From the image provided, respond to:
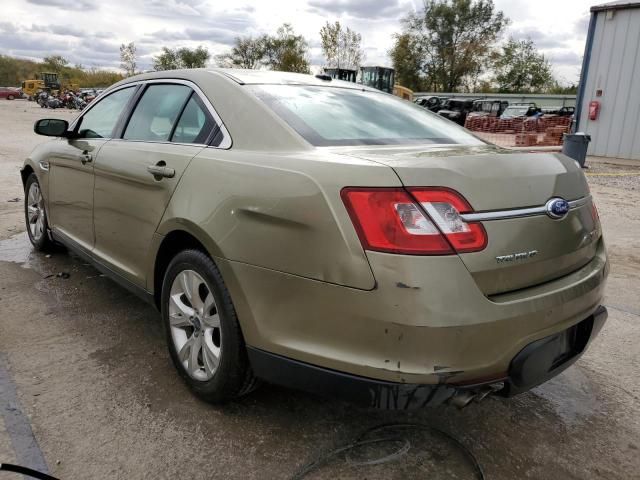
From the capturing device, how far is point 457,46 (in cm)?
5388

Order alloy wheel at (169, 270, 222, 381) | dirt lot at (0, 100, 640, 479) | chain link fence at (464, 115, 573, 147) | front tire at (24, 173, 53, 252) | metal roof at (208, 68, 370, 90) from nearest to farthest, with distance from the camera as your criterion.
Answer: dirt lot at (0, 100, 640, 479) < alloy wheel at (169, 270, 222, 381) < metal roof at (208, 68, 370, 90) < front tire at (24, 173, 53, 252) < chain link fence at (464, 115, 573, 147)

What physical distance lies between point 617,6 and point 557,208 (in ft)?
46.4

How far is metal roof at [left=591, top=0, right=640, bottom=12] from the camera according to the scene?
1302cm

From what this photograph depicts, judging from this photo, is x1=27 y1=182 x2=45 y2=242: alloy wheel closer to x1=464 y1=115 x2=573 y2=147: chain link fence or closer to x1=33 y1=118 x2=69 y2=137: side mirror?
x1=33 y1=118 x2=69 y2=137: side mirror

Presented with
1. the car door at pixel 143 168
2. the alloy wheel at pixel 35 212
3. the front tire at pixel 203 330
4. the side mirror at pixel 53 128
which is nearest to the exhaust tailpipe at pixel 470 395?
the front tire at pixel 203 330

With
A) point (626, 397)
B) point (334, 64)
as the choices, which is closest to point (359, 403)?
point (626, 397)

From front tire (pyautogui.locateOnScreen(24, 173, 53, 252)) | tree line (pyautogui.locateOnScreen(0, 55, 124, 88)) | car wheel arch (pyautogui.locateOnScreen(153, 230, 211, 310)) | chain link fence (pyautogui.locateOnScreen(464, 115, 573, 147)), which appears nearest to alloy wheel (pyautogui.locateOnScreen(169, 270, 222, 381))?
car wheel arch (pyautogui.locateOnScreen(153, 230, 211, 310))

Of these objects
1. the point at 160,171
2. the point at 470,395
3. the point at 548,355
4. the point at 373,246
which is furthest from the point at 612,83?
the point at 373,246

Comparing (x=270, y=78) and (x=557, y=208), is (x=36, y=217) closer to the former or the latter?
(x=270, y=78)

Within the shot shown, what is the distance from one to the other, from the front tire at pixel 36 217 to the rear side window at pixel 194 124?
2254 mm

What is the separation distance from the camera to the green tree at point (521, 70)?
180 ft

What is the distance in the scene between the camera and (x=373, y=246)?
176 cm

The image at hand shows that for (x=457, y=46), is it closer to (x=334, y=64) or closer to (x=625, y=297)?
(x=334, y=64)

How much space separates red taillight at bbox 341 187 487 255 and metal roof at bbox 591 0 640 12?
47.2 ft
